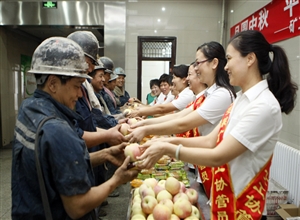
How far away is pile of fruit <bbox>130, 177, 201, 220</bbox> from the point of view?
5.12 feet

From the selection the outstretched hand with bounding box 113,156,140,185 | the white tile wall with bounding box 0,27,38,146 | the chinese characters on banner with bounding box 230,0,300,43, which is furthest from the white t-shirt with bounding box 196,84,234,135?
the white tile wall with bounding box 0,27,38,146

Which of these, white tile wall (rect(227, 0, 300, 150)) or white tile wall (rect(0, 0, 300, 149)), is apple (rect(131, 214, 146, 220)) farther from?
white tile wall (rect(0, 0, 300, 149))

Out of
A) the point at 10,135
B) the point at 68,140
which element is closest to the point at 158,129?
the point at 68,140

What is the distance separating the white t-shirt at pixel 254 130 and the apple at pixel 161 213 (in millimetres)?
422

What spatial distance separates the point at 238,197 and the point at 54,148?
3.03 feet

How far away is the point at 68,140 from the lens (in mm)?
1021

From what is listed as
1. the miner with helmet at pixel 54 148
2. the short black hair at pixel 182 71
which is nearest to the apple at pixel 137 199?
the miner with helmet at pixel 54 148

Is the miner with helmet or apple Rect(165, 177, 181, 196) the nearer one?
the miner with helmet

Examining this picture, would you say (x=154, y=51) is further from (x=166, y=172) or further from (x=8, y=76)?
(x=166, y=172)

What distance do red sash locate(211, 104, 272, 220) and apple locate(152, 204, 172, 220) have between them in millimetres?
259

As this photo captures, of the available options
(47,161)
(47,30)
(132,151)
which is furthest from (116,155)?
(47,30)

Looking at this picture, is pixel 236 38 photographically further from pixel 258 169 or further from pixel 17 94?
pixel 17 94

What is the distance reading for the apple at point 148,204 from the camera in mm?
1605

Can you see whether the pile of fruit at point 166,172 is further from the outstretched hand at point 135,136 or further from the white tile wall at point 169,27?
the white tile wall at point 169,27
